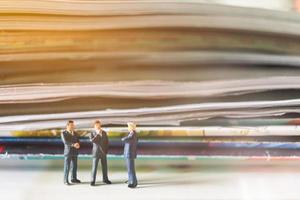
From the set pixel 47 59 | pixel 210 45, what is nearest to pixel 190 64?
pixel 210 45

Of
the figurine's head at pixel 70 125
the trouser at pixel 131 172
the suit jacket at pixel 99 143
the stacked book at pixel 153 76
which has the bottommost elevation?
the trouser at pixel 131 172

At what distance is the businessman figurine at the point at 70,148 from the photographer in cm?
48

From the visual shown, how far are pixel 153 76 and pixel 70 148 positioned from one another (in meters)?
0.11

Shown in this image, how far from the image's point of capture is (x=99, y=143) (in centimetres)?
48

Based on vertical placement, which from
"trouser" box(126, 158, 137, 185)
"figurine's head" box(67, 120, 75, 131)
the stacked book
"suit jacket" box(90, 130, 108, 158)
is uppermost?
the stacked book

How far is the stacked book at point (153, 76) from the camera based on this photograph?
1.56ft

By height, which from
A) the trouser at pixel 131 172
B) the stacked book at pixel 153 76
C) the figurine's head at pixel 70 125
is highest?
the stacked book at pixel 153 76

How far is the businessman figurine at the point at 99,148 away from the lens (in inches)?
18.9

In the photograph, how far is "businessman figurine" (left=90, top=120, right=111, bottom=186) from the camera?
0.48 m

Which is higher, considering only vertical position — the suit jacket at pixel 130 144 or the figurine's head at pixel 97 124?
the figurine's head at pixel 97 124

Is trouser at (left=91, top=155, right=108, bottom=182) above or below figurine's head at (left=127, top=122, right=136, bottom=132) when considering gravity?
below

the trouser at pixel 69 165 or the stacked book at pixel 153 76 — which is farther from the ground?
the stacked book at pixel 153 76

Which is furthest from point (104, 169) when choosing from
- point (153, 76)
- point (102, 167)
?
point (153, 76)

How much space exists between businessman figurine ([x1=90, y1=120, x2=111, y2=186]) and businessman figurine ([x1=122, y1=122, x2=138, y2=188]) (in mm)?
20
